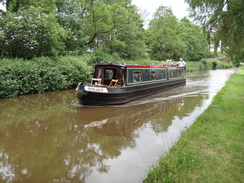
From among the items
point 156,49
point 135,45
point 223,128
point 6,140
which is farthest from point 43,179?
point 156,49

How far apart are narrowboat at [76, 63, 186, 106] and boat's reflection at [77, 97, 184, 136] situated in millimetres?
530

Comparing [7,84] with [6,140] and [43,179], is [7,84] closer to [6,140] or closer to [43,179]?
[6,140]

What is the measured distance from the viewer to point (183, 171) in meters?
3.17

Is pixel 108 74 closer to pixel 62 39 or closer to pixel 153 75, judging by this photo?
pixel 153 75

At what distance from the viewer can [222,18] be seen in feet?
17.8

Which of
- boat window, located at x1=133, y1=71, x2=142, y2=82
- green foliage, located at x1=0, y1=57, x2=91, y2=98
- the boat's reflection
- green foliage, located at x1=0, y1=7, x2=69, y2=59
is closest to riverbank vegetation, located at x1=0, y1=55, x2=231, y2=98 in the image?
green foliage, located at x1=0, y1=57, x2=91, y2=98

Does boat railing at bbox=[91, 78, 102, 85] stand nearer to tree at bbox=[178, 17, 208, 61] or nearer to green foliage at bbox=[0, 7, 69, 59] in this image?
green foliage at bbox=[0, 7, 69, 59]

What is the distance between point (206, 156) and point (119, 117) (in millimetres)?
3829

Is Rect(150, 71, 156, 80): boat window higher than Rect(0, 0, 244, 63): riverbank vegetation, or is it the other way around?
Rect(0, 0, 244, 63): riverbank vegetation

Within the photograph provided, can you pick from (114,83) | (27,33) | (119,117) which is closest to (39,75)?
(27,33)

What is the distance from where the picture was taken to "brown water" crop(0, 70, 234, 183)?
3447mm

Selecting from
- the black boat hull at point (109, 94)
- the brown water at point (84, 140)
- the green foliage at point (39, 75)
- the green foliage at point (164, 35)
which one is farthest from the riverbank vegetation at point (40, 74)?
the green foliage at point (164, 35)

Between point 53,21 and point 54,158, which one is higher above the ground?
point 53,21

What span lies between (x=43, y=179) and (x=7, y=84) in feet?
26.9
